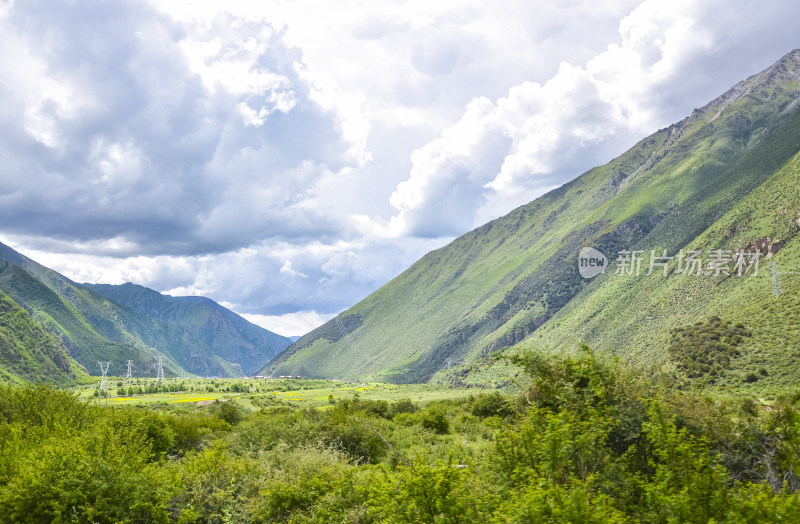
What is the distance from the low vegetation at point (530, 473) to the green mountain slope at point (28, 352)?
136499mm

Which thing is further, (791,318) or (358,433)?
(791,318)

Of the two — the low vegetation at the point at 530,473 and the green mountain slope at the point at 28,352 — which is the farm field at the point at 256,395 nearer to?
the green mountain slope at the point at 28,352

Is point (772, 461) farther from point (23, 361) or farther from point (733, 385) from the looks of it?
point (23, 361)

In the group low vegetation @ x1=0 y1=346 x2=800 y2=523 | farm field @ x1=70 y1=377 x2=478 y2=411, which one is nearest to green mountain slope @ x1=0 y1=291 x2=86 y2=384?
farm field @ x1=70 y1=377 x2=478 y2=411

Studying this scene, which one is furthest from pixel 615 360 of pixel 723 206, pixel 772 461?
pixel 723 206

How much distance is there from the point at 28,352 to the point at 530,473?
179 m

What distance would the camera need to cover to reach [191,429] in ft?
103

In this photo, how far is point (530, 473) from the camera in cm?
1033

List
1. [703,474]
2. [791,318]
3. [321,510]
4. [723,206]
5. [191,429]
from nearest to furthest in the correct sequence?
[703,474]
[321,510]
[191,429]
[791,318]
[723,206]

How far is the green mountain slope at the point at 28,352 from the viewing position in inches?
5182

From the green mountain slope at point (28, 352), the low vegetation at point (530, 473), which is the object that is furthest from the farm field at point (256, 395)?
the low vegetation at point (530, 473)

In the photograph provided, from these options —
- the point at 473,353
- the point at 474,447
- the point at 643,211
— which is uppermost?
the point at 643,211

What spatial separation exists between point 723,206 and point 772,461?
150882mm

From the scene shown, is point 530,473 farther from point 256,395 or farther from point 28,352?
point 28,352
